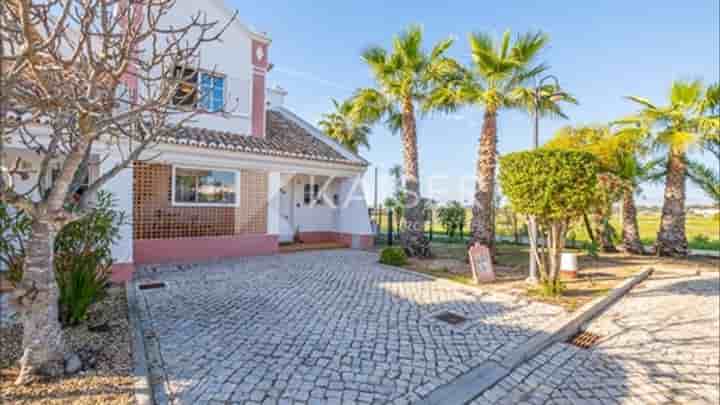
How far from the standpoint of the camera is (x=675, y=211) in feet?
46.0

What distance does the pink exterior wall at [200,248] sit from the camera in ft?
33.7

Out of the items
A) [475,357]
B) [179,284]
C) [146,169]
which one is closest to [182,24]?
[146,169]

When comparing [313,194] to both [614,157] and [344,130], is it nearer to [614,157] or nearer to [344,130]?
[344,130]

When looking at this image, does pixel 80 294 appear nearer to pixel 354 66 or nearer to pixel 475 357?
pixel 475 357

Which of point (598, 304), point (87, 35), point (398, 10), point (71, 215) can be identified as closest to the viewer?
point (87, 35)

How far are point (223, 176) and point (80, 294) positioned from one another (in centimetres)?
728

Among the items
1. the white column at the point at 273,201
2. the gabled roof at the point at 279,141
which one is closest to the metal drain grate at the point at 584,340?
the white column at the point at 273,201

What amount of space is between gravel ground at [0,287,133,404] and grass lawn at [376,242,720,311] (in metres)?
7.70

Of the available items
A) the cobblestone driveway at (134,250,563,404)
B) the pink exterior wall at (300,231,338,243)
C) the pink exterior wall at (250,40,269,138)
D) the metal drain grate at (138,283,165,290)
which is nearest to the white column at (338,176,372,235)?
the pink exterior wall at (300,231,338,243)

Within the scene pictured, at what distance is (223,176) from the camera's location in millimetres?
11984

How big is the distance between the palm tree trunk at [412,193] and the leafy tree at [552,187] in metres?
4.47

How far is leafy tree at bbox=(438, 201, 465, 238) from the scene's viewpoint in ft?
61.6

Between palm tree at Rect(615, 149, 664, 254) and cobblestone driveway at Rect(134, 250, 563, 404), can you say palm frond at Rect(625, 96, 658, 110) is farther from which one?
cobblestone driveway at Rect(134, 250, 563, 404)

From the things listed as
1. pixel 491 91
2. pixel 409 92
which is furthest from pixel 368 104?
pixel 491 91
